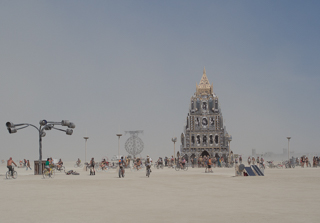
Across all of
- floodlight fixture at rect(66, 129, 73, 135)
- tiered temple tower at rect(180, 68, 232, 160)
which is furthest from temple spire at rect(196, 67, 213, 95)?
floodlight fixture at rect(66, 129, 73, 135)

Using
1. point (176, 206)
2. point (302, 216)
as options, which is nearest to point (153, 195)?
point (176, 206)

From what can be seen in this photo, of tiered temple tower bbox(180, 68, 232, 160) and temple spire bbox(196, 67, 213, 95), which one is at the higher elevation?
temple spire bbox(196, 67, 213, 95)

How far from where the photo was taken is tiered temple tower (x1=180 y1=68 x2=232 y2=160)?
77.5m

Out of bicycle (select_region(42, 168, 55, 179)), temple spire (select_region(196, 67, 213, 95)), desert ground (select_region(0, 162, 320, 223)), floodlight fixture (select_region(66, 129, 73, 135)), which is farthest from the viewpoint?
temple spire (select_region(196, 67, 213, 95))

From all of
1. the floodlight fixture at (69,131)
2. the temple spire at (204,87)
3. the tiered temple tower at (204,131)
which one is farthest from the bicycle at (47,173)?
the temple spire at (204,87)

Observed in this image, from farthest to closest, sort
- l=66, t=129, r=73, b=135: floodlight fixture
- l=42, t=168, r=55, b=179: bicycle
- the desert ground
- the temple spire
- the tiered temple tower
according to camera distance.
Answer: the temple spire
the tiered temple tower
l=66, t=129, r=73, b=135: floodlight fixture
l=42, t=168, r=55, b=179: bicycle
the desert ground

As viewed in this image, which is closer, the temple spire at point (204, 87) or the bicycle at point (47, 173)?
the bicycle at point (47, 173)

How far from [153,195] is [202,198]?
229 centimetres

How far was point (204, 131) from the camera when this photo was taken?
257 feet

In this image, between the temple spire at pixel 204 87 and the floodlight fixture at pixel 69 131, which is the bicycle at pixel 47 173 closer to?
the floodlight fixture at pixel 69 131

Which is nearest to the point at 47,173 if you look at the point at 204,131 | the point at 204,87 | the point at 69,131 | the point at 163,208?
the point at 69,131

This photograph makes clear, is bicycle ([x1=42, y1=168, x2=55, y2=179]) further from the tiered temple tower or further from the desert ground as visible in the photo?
the tiered temple tower

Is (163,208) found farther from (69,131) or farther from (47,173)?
(69,131)

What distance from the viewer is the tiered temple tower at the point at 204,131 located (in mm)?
77500
